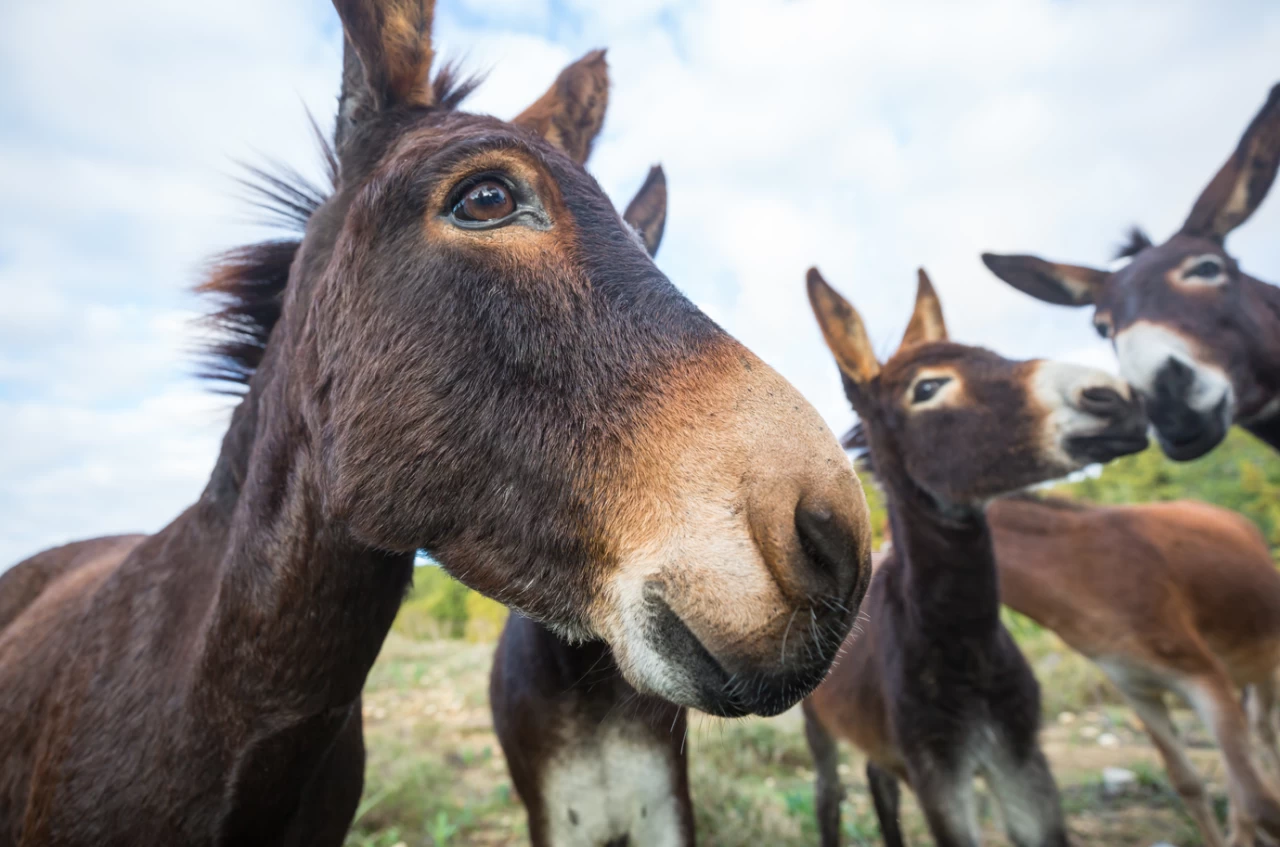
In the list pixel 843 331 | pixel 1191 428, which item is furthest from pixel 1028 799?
pixel 843 331

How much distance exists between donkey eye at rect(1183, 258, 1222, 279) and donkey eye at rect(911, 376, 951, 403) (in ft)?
5.42

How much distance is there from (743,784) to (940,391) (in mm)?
3027

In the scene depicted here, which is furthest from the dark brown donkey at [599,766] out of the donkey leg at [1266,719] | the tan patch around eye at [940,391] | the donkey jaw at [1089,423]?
the donkey leg at [1266,719]

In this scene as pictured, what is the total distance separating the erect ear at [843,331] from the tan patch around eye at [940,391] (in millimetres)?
305

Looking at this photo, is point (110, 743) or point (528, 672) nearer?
point (110, 743)

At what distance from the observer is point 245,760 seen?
1.52 meters

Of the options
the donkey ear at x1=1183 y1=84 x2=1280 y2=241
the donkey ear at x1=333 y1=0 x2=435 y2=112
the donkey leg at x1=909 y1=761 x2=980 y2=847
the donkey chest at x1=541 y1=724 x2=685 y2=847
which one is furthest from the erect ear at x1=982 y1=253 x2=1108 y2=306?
the donkey ear at x1=333 y1=0 x2=435 y2=112

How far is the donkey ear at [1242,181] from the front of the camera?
416 cm

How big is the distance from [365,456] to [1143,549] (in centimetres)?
501

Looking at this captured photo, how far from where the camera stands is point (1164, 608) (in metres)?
4.24

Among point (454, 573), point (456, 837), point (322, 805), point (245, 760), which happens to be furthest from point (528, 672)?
point (456, 837)

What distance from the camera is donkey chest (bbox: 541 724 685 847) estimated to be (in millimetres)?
2500

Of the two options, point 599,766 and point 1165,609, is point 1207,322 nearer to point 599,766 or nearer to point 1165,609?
point 1165,609

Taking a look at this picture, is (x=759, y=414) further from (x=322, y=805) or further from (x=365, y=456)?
(x=322, y=805)
